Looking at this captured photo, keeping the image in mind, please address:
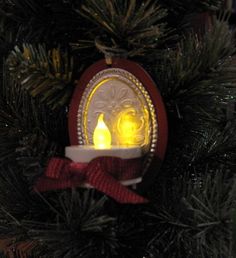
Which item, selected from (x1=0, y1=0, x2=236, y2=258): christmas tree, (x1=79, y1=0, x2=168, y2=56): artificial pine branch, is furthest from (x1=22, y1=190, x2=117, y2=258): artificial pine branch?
(x1=79, y1=0, x2=168, y2=56): artificial pine branch

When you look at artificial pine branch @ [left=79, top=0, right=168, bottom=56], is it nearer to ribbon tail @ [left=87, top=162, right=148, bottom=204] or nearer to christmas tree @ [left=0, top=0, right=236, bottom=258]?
christmas tree @ [left=0, top=0, right=236, bottom=258]

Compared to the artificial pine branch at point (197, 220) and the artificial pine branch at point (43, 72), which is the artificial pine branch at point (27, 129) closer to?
the artificial pine branch at point (43, 72)

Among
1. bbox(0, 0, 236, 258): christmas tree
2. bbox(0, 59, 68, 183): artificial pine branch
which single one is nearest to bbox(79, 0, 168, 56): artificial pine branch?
bbox(0, 0, 236, 258): christmas tree

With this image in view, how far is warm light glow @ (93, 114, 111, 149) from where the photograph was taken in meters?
0.34

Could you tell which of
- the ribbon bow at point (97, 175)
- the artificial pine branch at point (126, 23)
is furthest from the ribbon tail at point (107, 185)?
the artificial pine branch at point (126, 23)

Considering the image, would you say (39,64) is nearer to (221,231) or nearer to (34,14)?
(34,14)

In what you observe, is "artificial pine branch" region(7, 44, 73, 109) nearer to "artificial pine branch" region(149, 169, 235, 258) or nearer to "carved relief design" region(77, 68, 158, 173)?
"carved relief design" region(77, 68, 158, 173)

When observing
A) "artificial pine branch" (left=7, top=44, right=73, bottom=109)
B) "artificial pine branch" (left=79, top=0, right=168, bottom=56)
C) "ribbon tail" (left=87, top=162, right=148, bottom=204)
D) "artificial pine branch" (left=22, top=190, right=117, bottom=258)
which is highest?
"artificial pine branch" (left=79, top=0, right=168, bottom=56)

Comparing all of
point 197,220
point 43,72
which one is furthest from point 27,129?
point 197,220

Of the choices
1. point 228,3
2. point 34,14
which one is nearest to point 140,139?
point 34,14

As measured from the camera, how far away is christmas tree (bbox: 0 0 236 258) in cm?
32

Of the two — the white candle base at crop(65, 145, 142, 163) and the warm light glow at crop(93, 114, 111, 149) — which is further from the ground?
the warm light glow at crop(93, 114, 111, 149)

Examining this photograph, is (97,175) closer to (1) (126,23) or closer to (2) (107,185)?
(2) (107,185)

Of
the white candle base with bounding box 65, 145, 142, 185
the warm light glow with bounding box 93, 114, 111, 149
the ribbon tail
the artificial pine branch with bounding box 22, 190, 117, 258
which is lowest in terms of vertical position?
the artificial pine branch with bounding box 22, 190, 117, 258
